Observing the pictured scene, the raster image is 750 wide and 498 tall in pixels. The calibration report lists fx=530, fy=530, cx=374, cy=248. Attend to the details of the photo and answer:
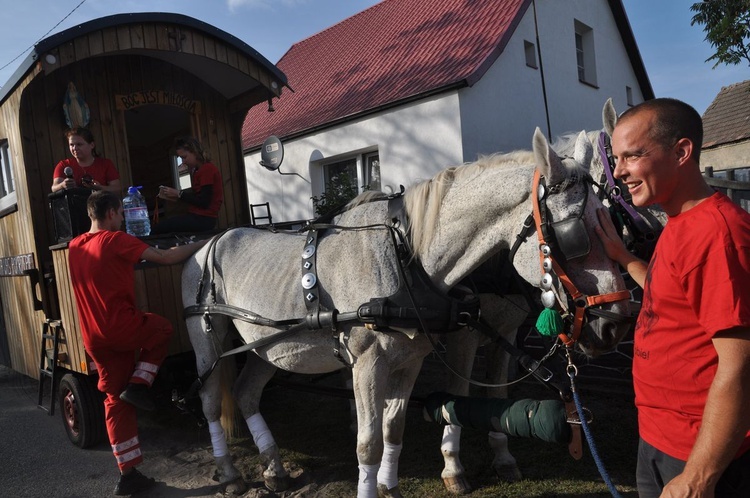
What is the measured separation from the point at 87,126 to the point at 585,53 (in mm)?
10660

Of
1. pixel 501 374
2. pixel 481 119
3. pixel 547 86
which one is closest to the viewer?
pixel 501 374

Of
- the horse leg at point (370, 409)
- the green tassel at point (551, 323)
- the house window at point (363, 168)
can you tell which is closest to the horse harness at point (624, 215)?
the green tassel at point (551, 323)

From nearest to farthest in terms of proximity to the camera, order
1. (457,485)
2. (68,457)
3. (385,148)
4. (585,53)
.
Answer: (457,485) → (68,457) → (385,148) → (585,53)

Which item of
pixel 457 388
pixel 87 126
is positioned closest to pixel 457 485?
pixel 457 388

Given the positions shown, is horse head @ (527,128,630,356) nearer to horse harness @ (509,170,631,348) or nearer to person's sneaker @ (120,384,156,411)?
horse harness @ (509,170,631,348)

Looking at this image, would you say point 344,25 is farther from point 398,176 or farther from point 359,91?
point 398,176

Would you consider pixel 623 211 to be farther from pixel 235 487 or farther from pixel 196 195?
pixel 196 195

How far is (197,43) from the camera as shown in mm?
4102

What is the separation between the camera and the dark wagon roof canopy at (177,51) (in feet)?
11.4

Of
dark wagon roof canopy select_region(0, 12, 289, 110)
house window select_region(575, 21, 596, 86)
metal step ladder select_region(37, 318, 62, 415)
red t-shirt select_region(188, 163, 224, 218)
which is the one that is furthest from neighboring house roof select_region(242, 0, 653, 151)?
metal step ladder select_region(37, 318, 62, 415)

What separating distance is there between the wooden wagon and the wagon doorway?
97cm

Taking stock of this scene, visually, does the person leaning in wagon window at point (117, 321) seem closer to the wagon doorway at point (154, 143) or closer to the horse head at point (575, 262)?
the horse head at point (575, 262)

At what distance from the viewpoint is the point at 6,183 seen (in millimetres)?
4531

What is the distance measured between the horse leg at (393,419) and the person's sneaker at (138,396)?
1475mm
